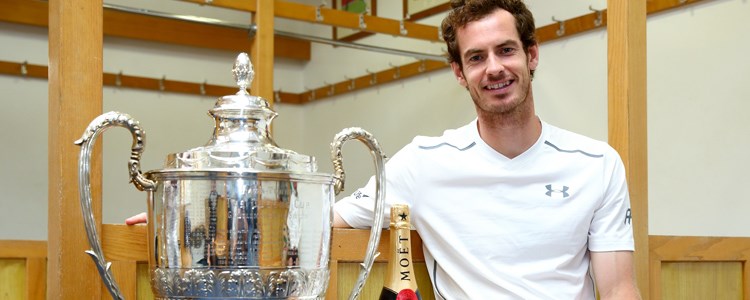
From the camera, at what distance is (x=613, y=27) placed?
1919 mm

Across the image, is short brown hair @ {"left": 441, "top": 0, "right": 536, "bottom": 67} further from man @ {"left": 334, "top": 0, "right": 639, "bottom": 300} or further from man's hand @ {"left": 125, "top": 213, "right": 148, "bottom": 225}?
man's hand @ {"left": 125, "top": 213, "right": 148, "bottom": 225}

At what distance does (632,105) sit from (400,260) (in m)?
0.74

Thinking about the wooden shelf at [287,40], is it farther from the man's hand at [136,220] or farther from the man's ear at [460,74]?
the man's hand at [136,220]

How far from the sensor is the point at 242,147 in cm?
115

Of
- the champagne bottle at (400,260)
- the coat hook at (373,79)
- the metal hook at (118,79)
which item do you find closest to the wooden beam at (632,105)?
the champagne bottle at (400,260)

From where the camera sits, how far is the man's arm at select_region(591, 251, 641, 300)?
1636mm

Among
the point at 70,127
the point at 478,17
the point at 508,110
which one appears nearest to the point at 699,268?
the point at 508,110

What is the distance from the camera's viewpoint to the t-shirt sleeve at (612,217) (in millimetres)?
1655

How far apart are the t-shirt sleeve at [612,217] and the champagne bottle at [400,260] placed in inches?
17.0

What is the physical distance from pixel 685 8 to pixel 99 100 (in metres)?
2.33

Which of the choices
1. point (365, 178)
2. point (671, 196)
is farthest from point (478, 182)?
point (365, 178)

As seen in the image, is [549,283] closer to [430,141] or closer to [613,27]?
[430,141]

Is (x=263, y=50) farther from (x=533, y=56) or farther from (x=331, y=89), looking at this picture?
(x=331, y=89)

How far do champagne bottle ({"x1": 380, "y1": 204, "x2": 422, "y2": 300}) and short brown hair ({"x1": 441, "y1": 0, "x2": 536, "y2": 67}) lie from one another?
47 cm
